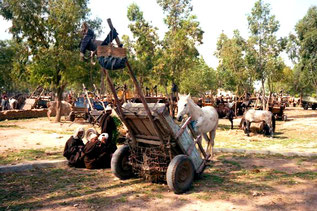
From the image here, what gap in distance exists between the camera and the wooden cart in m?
5.48

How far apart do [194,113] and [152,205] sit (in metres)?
3.72

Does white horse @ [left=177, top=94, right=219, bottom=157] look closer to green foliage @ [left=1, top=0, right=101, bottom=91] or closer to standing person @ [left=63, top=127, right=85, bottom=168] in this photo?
standing person @ [left=63, top=127, right=85, bottom=168]

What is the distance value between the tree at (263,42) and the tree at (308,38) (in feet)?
7.51

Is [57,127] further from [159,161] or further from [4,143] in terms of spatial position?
[159,161]

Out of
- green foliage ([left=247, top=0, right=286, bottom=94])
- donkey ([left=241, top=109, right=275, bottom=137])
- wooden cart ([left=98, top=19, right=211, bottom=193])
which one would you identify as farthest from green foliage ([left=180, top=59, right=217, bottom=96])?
wooden cart ([left=98, top=19, right=211, bottom=193])

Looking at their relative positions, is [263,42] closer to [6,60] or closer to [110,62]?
[110,62]

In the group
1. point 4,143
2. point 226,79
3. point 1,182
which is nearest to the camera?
point 1,182

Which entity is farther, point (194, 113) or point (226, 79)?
point (226, 79)

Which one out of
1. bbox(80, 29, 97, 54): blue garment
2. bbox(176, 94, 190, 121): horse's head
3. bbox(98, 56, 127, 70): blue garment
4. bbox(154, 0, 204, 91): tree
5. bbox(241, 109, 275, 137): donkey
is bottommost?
bbox(241, 109, 275, 137): donkey

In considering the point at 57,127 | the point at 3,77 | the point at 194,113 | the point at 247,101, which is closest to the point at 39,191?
the point at 194,113

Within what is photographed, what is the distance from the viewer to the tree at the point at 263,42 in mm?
28062

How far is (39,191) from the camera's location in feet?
19.7

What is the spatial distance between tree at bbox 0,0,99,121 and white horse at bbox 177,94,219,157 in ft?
39.7

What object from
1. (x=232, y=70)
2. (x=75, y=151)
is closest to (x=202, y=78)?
(x=232, y=70)
